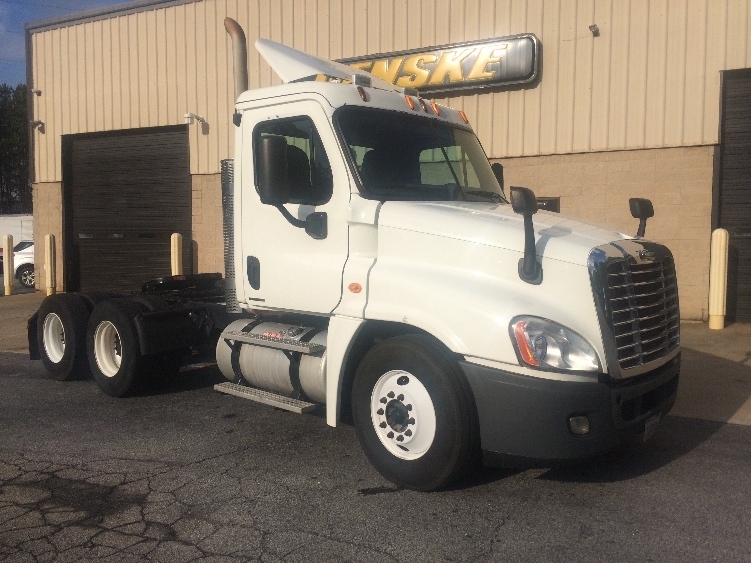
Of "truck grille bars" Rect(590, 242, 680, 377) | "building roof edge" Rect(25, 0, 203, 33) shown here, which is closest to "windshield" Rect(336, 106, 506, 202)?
"truck grille bars" Rect(590, 242, 680, 377)

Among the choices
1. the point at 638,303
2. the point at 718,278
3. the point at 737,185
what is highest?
the point at 737,185

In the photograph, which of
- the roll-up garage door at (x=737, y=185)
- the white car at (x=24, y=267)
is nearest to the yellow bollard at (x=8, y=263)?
the white car at (x=24, y=267)

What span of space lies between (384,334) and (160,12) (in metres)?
13.2

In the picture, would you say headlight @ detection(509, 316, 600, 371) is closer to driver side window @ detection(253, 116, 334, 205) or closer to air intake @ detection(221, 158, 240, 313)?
driver side window @ detection(253, 116, 334, 205)

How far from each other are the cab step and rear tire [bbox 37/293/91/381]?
2263mm

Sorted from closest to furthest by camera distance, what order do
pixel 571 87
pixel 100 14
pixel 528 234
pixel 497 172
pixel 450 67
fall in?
1. pixel 528 234
2. pixel 497 172
3. pixel 571 87
4. pixel 450 67
5. pixel 100 14

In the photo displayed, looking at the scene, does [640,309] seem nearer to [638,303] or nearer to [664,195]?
[638,303]

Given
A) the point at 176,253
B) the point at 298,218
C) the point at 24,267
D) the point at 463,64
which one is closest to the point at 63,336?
the point at 298,218

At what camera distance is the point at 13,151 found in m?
78.7

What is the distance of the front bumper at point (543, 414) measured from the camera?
4.20 metres

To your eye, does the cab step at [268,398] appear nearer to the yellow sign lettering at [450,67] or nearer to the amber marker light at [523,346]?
the amber marker light at [523,346]

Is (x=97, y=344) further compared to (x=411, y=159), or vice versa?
(x=97, y=344)

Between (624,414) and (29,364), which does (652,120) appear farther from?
(29,364)

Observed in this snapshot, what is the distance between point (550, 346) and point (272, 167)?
2.24 meters
